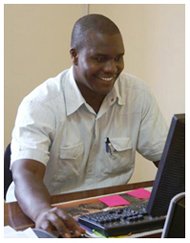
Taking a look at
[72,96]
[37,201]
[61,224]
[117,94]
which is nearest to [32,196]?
[37,201]

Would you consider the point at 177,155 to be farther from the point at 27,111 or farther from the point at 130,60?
the point at 130,60

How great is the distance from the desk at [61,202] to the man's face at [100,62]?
1.32 ft

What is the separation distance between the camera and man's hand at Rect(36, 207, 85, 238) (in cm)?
94

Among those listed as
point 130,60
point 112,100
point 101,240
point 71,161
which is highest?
point 130,60

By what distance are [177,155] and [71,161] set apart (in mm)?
814

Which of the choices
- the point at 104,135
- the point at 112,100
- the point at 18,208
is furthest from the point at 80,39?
the point at 18,208

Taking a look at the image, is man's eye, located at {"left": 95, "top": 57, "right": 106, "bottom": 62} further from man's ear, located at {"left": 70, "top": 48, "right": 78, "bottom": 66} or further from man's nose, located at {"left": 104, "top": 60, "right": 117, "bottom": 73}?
man's ear, located at {"left": 70, "top": 48, "right": 78, "bottom": 66}

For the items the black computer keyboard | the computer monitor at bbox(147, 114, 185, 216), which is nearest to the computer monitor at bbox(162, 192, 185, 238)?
the computer monitor at bbox(147, 114, 185, 216)

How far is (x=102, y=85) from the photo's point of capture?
1563 mm

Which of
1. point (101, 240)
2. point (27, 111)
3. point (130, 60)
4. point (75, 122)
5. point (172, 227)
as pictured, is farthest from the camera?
point (130, 60)

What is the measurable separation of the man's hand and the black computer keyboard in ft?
0.16

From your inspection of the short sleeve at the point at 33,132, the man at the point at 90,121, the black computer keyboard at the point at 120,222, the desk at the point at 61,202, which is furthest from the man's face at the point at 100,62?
the black computer keyboard at the point at 120,222

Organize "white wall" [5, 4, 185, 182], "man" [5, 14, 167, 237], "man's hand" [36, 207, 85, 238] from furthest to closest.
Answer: "white wall" [5, 4, 185, 182]
"man" [5, 14, 167, 237]
"man's hand" [36, 207, 85, 238]

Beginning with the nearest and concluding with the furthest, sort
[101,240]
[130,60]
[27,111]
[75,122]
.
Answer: [101,240] → [27,111] → [75,122] → [130,60]
